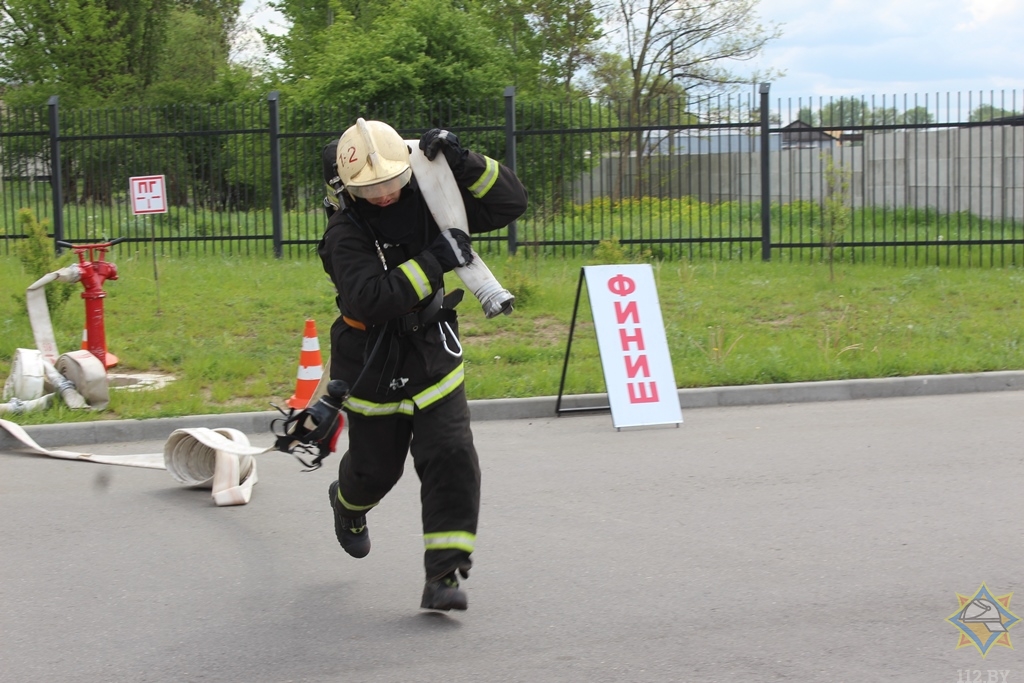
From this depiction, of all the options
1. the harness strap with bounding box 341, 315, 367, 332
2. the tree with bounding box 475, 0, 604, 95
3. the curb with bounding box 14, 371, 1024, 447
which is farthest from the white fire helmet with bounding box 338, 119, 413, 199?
the tree with bounding box 475, 0, 604, 95

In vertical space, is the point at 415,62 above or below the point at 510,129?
above

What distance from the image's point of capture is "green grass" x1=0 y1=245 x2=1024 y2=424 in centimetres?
947

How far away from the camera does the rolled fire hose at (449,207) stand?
14.3 ft

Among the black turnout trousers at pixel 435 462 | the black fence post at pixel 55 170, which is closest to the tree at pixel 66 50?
the black fence post at pixel 55 170

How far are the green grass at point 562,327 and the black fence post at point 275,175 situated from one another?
3.24 ft

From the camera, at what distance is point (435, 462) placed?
174 inches

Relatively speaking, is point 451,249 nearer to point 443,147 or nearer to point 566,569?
point 443,147

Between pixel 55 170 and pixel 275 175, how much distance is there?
10.1 feet

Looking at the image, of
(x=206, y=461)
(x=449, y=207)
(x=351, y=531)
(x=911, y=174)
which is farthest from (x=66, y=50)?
(x=449, y=207)

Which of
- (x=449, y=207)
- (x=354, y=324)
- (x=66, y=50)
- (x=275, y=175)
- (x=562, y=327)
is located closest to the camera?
(x=449, y=207)

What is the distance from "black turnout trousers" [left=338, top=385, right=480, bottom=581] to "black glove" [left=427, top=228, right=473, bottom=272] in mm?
539

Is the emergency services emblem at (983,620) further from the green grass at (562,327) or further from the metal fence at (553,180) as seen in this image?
the metal fence at (553,180)

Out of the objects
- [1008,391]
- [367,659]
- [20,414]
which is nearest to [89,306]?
[20,414]

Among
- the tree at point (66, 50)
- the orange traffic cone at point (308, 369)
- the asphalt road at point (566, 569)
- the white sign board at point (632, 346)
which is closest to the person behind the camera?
the asphalt road at point (566, 569)
